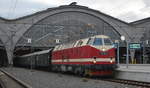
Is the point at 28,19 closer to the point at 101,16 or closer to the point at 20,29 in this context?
the point at 20,29

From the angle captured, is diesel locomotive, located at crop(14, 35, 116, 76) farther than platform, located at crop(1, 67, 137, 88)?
Yes

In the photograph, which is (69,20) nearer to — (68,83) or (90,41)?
(90,41)

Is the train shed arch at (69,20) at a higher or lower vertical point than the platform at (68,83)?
higher

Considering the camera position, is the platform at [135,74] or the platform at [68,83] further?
the platform at [135,74]

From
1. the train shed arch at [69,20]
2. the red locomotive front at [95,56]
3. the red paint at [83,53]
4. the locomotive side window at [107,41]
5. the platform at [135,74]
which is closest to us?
the platform at [135,74]

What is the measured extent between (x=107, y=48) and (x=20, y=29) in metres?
80.1

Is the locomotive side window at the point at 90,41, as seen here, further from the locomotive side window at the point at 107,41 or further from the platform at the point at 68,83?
the platform at the point at 68,83

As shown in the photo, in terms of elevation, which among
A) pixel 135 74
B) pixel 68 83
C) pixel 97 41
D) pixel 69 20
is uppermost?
pixel 69 20

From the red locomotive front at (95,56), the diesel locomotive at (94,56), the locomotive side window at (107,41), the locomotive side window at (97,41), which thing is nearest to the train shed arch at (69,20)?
the diesel locomotive at (94,56)

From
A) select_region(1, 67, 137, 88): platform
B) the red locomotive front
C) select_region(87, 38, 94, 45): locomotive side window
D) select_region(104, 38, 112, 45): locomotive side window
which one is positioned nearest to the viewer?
select_region(1, 67, 137, 88): platform

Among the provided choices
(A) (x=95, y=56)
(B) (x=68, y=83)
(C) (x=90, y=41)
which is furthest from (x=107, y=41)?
(B) (x=68, y=83)

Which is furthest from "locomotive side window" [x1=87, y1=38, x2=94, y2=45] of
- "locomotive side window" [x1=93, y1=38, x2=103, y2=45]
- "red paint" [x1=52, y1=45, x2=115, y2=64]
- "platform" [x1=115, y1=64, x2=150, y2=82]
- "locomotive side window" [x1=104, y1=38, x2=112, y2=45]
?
"platform" [x1=115, y1=64, x2=150, y2=82]

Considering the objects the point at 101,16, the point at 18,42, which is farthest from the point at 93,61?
the point at 101,16

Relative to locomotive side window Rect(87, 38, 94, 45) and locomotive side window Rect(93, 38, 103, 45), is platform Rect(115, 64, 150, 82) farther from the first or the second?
locomotive side window Rect(87, 38, 94, 45)
